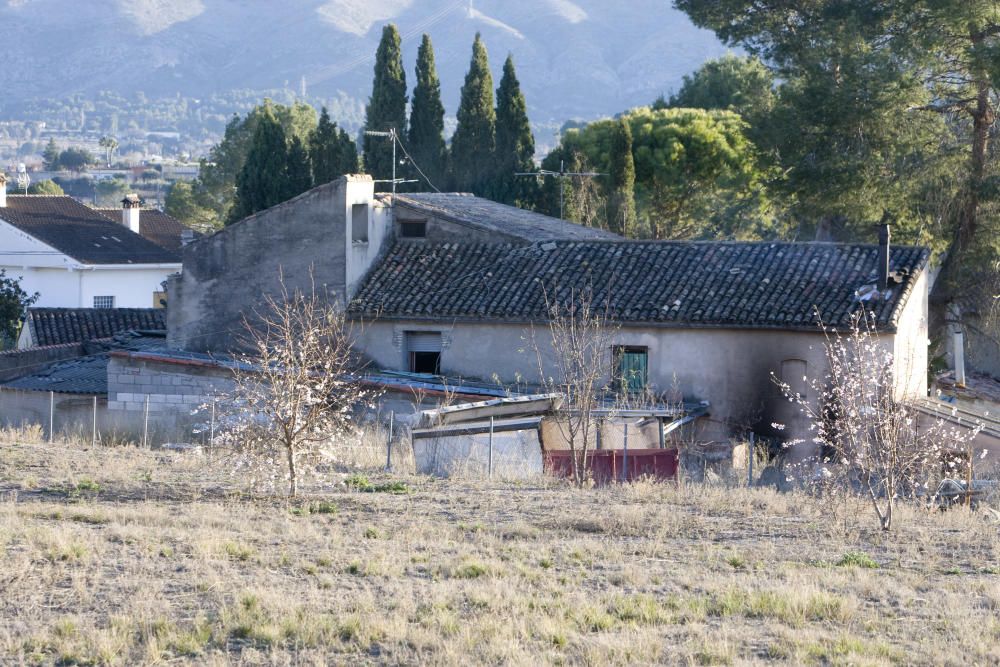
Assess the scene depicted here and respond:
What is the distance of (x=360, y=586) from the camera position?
10.5 meters

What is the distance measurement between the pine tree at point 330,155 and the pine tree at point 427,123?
2.94 metres

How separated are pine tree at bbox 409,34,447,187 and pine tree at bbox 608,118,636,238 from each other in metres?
7.31

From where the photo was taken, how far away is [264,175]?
48.0m

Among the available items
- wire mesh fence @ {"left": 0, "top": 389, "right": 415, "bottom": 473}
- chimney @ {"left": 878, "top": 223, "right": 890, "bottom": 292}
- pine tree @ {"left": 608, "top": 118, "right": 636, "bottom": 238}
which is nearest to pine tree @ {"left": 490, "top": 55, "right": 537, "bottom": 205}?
pine tree @ {"left": 608, "top": 118, "right": 636, "bottom": 238}

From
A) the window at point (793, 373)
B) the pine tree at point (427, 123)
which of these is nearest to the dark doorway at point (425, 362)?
the window at point (793, 373)

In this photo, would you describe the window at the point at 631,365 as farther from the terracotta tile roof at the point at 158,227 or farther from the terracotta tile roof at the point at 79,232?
the terracotta tile roof at the point at 158,227

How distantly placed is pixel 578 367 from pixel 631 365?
585cm

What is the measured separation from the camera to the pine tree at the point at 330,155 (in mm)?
48719

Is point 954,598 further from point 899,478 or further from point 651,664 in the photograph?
point 899,478

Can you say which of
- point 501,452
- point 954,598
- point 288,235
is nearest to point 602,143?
point 288,235

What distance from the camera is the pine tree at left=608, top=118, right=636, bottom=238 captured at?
4494 cm

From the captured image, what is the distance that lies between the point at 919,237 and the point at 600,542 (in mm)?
21839

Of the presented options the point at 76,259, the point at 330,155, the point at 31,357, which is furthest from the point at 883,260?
the point at 76,259

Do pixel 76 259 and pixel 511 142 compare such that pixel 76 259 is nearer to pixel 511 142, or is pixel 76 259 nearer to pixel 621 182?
pixel 511 142
